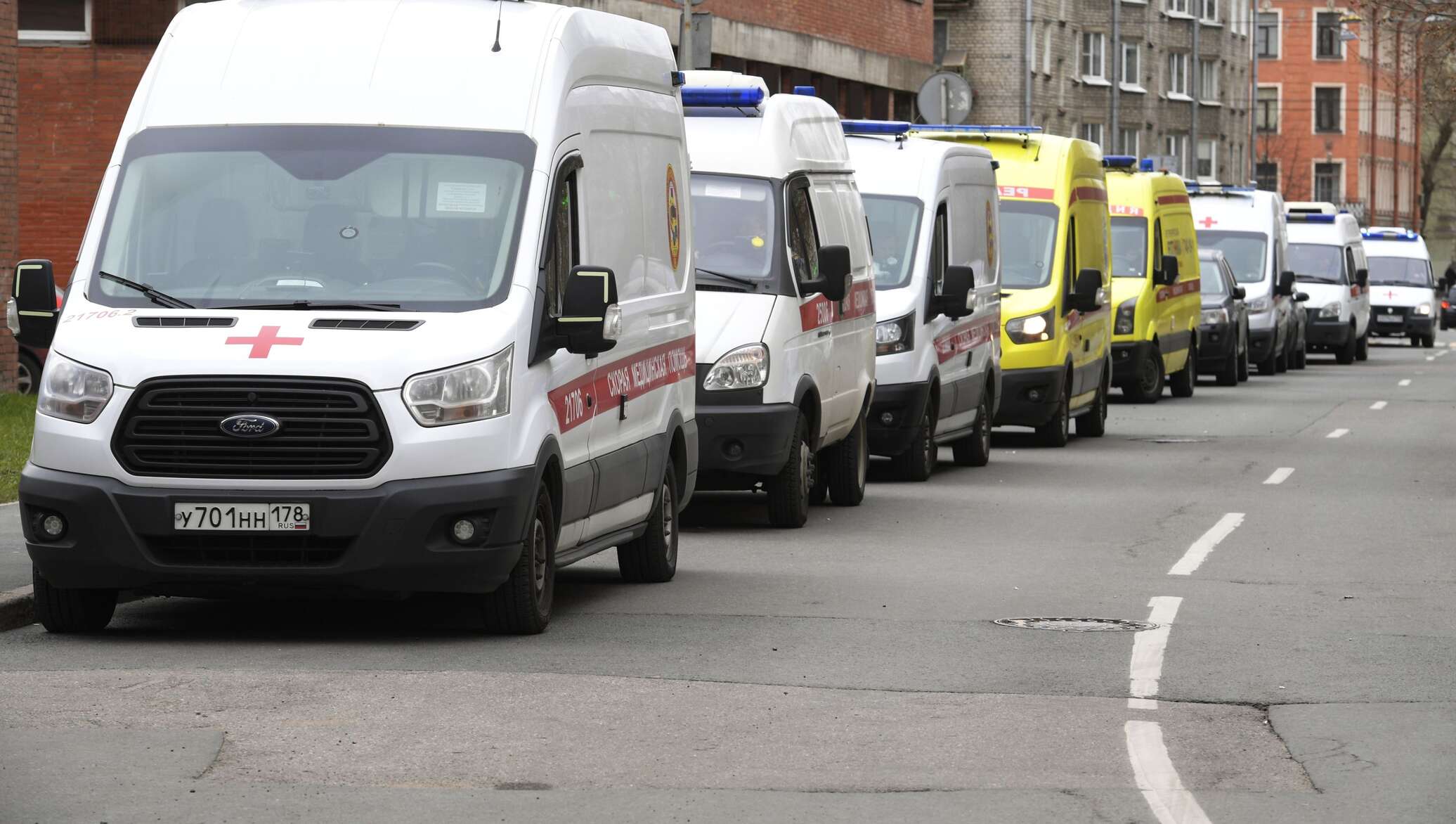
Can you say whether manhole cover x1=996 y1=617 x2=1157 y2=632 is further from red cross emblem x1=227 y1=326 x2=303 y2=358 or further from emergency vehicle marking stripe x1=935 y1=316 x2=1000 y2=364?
emergency vehicle marking stripe x1=935 y1=316 x2=1000 y2=364

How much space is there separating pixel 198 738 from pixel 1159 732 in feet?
9.51

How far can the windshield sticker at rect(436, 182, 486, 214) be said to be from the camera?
10258 millimetres

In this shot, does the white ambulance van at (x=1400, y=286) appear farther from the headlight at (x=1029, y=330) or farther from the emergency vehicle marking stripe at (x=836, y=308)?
the emergency vehicle marking stripe at (x=836, y=308)

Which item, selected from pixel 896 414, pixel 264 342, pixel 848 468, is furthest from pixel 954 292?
pixel 264 342

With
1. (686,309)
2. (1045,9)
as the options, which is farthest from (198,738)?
(1045,9)

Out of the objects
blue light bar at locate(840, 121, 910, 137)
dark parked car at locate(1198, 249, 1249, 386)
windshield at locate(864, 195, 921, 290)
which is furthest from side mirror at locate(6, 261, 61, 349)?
dark parked car at locate(1198, 249, 1249, 386)

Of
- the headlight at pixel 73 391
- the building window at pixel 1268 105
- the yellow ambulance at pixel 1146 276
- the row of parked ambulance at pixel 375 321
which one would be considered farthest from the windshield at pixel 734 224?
the building window at pixel 1268 105

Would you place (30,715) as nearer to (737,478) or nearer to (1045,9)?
(737,478)

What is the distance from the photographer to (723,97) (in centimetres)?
1526

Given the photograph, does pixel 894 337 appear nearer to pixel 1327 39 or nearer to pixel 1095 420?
pixel 1095 420

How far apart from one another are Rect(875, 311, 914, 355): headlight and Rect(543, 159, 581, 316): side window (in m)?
7.23

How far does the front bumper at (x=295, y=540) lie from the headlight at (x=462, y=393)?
22cm

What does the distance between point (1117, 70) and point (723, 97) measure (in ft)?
191

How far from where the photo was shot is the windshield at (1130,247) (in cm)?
2892
